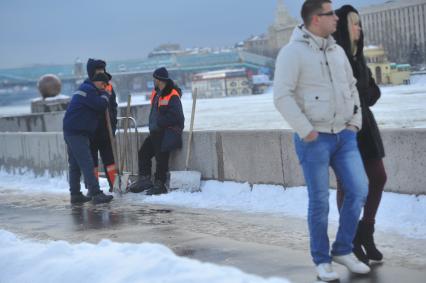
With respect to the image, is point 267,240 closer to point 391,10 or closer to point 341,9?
point 341,9

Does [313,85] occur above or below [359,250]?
above

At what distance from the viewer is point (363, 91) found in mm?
6016

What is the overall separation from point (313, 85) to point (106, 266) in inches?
79.8

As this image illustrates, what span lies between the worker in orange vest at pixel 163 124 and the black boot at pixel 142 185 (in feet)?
0.20

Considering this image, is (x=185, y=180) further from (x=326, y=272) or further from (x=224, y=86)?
(x=224, y=86)

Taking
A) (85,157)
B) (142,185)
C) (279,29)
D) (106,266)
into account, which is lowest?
(142,185)

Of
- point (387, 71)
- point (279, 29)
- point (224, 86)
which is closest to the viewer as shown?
point (387, 71)

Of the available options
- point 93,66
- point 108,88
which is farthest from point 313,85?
point 108,88

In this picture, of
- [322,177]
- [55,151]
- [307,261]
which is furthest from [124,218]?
[55,151]

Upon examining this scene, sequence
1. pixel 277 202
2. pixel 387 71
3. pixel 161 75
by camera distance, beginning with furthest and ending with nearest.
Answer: pixel 387 71, pixel 161 75, pixel 277 202

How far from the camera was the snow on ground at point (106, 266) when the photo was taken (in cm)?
559

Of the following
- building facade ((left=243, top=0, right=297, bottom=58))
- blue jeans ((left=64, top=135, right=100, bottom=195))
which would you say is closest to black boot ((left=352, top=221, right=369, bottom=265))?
blue jeans ((left=64, top=135, right=100, bottom=195))

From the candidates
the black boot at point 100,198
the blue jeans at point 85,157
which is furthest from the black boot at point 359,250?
the blue jeans at point 85,157

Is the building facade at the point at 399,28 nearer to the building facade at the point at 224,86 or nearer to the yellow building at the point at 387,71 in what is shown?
the yellow building at the point at 387,71
